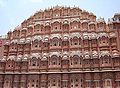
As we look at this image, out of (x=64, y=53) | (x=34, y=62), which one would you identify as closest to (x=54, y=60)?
(x=64, y=53)

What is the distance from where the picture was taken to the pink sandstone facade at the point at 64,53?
32656mm

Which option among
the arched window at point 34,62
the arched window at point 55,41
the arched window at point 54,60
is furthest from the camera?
the arched window at point 55,41

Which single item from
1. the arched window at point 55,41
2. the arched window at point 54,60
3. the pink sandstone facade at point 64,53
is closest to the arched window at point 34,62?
the pink sandstone facade at point 64,53

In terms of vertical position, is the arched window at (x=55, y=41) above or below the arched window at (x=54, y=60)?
above

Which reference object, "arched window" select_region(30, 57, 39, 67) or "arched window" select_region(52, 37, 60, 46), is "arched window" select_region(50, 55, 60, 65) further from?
"arched window" select_region(30, 57, 39, 67)

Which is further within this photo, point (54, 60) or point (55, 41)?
point (55, 41)

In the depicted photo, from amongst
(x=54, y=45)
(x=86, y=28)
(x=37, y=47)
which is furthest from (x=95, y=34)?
(x=37, y=47)

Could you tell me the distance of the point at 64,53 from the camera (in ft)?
113

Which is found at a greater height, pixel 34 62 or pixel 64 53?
pixel 64 53

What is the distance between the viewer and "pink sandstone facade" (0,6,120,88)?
32656mm

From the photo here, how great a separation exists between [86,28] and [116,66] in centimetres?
802

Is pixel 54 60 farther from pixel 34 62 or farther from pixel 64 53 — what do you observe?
pixel 34 62

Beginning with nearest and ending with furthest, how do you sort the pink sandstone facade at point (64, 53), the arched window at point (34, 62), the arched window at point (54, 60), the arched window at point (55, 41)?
the pink sandstone facade at point (64, 53) < the arched window at point (54, 60) < the arched window at point (34, 62) < the arched window at point (55, 41)

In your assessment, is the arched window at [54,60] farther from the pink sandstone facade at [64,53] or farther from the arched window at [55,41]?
the arched window at [55,41]
